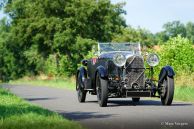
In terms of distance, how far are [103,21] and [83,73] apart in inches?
1559

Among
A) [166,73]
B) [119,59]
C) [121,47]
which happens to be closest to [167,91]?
[166,73]

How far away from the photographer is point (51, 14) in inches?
2234

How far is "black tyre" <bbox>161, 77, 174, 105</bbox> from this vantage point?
57.2 ft

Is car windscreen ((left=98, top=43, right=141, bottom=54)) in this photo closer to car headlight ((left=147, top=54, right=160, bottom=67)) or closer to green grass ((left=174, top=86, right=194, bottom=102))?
car headlight ((left=147, top=54, right=160, bottom=67))

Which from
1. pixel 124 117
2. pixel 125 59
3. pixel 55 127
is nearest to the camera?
pixel 55 127

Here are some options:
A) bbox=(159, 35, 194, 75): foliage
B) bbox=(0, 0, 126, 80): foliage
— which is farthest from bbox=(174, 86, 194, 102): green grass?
bbox=(0, 0, 126, 80): foliage

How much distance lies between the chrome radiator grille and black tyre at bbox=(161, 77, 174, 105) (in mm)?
693

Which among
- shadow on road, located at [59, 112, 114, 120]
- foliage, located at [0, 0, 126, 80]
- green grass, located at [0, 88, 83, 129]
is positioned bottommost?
shadow on road, located at [59, 112, 114, 120]

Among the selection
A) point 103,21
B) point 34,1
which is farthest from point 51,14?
point 103,21

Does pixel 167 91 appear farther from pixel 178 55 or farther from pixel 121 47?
pixel 178 55

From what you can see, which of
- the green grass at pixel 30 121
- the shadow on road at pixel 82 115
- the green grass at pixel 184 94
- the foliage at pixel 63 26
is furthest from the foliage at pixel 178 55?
the green grass at pixel 30 121

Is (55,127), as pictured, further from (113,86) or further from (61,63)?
(61,63)

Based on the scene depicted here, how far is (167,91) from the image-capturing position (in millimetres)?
17562

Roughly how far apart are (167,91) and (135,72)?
1.15 meters
